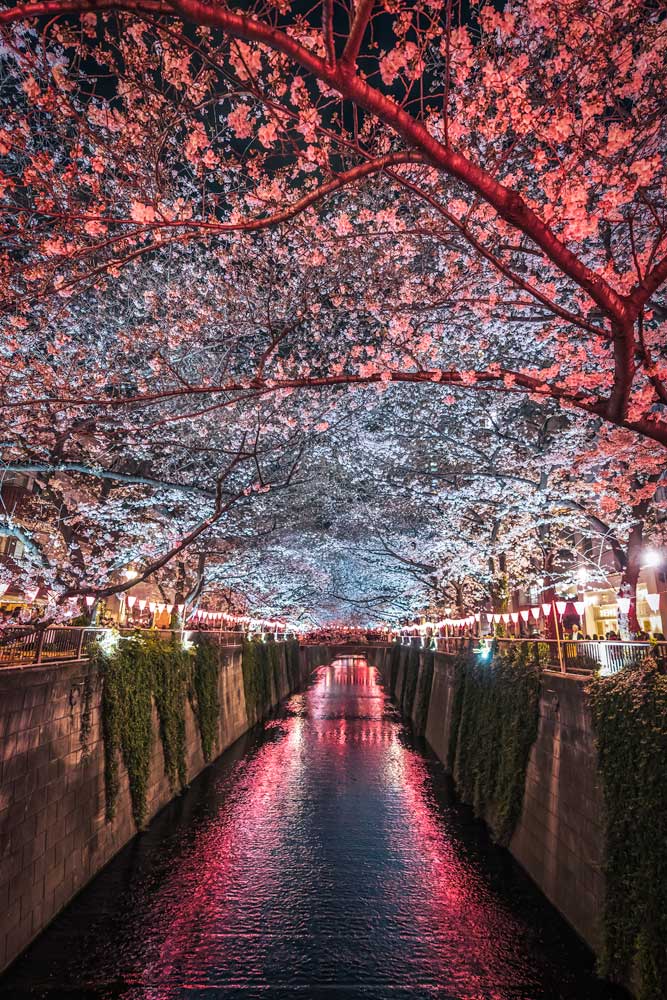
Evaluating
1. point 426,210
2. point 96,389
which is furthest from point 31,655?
point 426,210

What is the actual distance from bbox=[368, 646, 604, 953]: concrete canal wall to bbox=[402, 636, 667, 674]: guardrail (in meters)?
0.42

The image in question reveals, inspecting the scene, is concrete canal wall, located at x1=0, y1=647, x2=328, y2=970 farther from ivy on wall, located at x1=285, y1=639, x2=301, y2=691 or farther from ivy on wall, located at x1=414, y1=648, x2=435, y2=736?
ivy on wall, located at x1=285, y1=639, x2=301, y2=691

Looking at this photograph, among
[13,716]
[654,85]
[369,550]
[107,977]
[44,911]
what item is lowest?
[107,977]

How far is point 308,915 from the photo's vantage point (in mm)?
10523

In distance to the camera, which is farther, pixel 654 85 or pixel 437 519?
pixel 437 519

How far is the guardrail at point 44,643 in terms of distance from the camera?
30.6ft

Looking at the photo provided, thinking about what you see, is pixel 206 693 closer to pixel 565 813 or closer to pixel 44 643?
pixel 44 643

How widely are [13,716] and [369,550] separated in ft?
101

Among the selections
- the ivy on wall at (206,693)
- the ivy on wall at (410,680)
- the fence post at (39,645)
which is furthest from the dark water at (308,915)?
the ivy on wall at (410,680)

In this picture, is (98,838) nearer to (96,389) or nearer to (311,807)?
(311,807)

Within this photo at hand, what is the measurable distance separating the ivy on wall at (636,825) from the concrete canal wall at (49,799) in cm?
870

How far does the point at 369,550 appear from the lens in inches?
1503

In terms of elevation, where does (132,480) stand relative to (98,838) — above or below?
above

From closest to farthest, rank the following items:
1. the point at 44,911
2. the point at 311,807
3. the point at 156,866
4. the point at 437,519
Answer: the point at 44,911 < the point at 156,866 < the point at 311,807 < the point at 437,519
